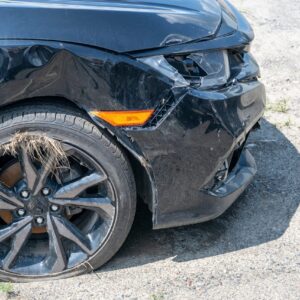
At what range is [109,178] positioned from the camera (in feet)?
9.94

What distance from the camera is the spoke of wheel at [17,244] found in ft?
10.3

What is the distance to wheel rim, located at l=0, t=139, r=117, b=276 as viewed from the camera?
9.96 ft

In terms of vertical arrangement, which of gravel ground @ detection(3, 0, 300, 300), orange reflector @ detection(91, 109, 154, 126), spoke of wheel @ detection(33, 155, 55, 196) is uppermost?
orange reflector @ detection(91, 109, 154, 126)

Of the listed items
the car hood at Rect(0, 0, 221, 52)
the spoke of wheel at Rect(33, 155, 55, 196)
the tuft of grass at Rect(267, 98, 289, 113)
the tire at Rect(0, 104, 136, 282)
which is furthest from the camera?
the tuft of grass at Rect(267, 98, 289, 113)

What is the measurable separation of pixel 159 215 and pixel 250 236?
780 millimetres

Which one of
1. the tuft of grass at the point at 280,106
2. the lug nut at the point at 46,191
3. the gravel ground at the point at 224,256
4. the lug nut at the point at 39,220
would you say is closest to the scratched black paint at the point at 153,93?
the gravel ground at the point at 224,256

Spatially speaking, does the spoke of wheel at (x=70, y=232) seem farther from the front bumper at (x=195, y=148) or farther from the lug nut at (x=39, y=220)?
the front bumper at (x=195, y=148)

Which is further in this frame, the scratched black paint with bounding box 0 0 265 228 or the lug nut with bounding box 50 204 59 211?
the lug nut with bounding box 50 204 59 211

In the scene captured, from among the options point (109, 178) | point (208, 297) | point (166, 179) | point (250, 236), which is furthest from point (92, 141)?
point (250, 236)

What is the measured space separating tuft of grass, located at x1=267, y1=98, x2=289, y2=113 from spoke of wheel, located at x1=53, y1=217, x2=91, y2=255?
2559mm

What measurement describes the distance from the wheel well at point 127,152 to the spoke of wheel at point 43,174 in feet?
0.87

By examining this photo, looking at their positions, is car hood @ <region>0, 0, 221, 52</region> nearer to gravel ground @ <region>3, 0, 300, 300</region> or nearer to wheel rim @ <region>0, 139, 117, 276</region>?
wheel rim @ <region>0, 139, 117, 276</region>

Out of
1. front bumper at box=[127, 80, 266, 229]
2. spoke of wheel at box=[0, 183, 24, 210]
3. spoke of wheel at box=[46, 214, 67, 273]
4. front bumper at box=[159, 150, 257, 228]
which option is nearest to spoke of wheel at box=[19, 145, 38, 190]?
spoke of wheel at box=[0, 183, 24, 210]

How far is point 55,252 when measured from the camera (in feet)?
10.4
